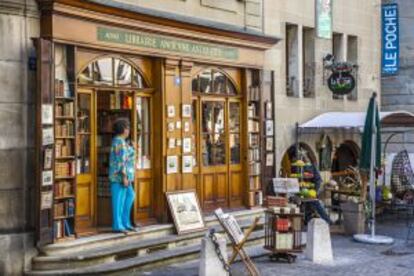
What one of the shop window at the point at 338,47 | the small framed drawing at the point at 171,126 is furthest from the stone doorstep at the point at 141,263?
the shop window at the point at 338,47

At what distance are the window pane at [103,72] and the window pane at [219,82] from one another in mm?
2794

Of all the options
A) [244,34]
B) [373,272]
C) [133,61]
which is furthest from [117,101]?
[373,272]

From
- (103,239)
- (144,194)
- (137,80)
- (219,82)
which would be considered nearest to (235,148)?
(219,82)

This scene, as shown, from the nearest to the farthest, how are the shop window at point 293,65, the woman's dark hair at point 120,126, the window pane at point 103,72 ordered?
1. the woman's dark hair at point 120,126
2. the window pane at point 103,72
3. the shop window at point 293,65

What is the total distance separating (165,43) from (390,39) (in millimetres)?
9445

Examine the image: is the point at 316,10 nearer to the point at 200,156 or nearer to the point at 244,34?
the point at 244,34

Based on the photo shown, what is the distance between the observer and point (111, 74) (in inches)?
477

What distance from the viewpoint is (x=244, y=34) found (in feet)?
47.5

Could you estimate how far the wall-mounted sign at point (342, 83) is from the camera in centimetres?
1730

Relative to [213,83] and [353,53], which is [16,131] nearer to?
[213,83]

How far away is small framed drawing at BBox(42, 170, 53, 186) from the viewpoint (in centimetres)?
1054

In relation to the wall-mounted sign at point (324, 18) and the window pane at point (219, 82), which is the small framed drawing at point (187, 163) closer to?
the window pane at point (219, 82)

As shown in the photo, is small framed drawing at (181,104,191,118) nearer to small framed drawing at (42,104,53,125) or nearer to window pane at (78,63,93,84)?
window pane at (78,63,93,84)

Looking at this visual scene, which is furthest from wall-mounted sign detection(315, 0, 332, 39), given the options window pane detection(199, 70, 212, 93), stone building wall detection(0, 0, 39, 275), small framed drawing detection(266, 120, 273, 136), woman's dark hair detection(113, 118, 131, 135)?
stone building wall detection(0, 0, 39, 275)
